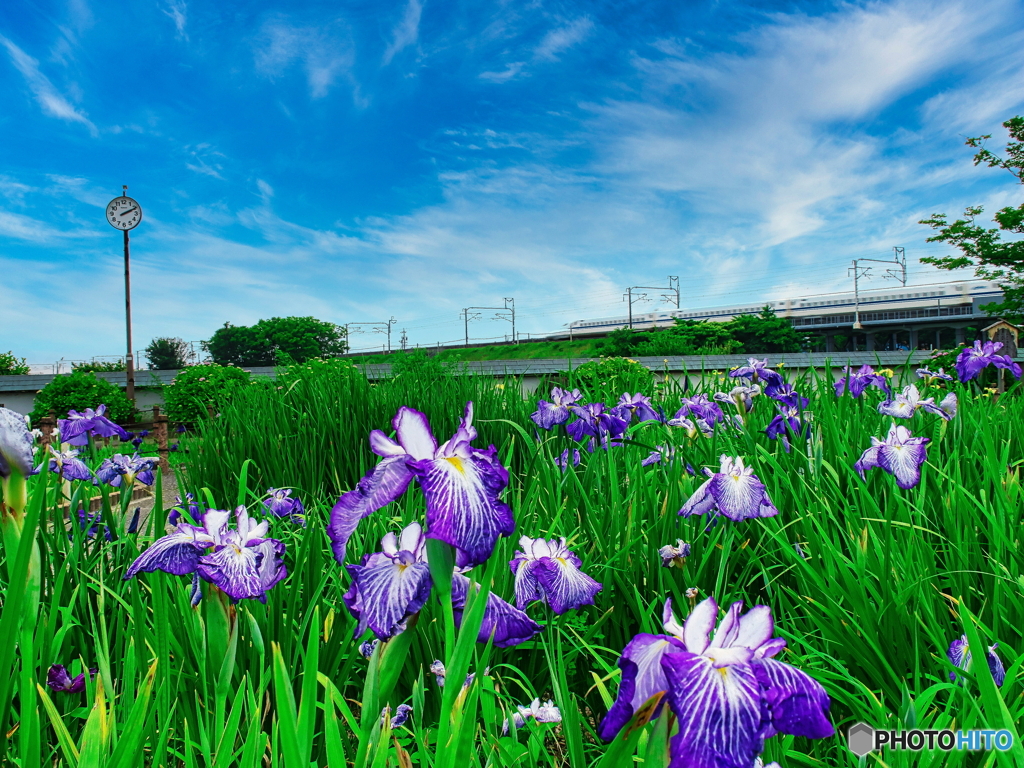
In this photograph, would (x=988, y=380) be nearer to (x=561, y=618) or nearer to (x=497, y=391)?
(x=497, y=391)

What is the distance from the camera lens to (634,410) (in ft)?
10.8

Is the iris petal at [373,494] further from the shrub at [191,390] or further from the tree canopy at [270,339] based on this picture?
the tree canopy at [270,339]

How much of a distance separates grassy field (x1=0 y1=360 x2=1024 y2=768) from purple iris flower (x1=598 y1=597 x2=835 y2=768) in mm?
37

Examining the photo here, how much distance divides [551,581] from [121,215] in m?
21.0

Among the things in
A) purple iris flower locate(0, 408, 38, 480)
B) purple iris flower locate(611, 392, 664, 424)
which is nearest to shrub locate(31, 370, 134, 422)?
purple iris flower locate(611, 392, 664, 424)

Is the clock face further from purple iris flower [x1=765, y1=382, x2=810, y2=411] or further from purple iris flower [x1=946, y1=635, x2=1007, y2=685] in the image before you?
purple iris flower [x1=946, y1=635, x2=1007, y2=685]

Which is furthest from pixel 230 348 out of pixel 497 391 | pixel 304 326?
pixel 497 391

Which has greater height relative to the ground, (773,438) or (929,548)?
(773,438)

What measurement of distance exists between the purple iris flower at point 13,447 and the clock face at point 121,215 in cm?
2052

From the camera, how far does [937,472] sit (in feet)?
8.56

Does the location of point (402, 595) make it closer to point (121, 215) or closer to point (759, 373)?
point (759, 373)

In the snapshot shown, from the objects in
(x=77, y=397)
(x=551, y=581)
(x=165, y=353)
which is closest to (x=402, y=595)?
(x=551, y=581)

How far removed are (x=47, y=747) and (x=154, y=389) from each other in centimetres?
2023

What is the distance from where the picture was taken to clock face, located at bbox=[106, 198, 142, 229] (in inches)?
698
